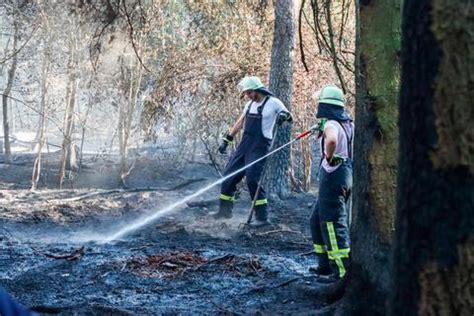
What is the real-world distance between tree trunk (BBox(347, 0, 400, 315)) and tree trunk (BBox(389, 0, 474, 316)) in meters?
2.22

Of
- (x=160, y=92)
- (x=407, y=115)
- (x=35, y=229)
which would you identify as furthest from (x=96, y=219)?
(x=407, y=115)

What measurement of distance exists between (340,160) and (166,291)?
1.95 m

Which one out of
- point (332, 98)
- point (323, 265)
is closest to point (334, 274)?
point (323, 265)

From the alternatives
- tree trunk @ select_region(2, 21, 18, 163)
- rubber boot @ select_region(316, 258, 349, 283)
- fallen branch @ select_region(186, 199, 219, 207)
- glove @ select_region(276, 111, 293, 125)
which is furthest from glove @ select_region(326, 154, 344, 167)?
tree trunk @ select_region(2, 21, 18, 163)

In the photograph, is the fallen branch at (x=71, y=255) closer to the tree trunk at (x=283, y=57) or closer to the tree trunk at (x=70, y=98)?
the tree trunk at (x=283, y=57)

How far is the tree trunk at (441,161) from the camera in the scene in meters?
2.01

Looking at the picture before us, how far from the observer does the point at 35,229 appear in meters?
9.13

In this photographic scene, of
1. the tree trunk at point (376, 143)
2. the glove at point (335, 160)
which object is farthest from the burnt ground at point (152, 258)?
the glove at point (335, 160)

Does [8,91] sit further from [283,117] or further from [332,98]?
[332,98]

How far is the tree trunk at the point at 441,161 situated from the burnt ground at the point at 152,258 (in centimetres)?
269

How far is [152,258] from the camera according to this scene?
263 inches

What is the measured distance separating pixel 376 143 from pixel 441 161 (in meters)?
2.34

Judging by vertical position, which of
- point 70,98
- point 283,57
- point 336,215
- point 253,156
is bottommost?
point 336,215

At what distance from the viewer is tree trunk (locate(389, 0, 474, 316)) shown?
2.01 m
